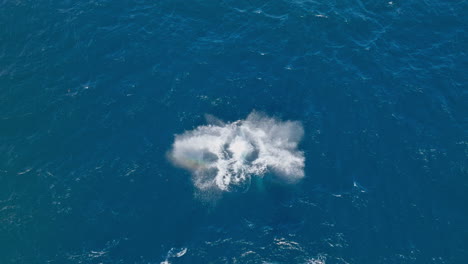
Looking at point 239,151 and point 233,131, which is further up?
point 233,131

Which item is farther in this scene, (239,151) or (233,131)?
(233,131)

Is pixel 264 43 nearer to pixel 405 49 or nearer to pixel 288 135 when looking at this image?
pixel 288 135

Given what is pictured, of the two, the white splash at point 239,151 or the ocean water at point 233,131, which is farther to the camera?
the white splash at point 239,151

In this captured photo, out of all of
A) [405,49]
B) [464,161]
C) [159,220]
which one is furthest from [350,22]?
[159,220]

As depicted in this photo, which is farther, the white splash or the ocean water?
the white splash
